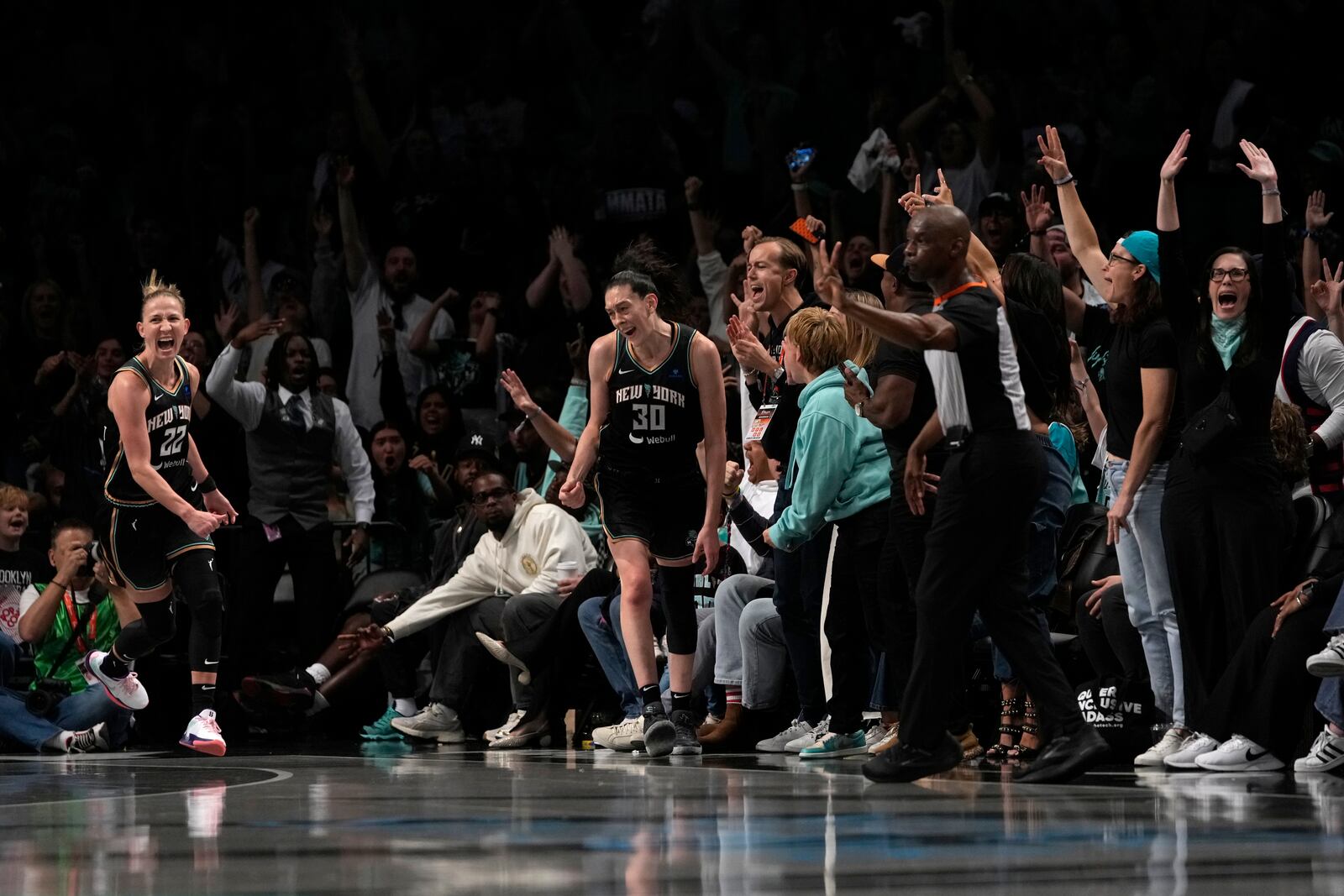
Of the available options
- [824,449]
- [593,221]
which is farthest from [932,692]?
[593,221]

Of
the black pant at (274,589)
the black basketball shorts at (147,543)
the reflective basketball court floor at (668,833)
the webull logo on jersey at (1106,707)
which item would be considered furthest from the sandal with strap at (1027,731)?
the black pant at (274,589)

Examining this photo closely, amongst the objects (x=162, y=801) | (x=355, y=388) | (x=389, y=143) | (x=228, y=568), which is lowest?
(x=162, y=801)

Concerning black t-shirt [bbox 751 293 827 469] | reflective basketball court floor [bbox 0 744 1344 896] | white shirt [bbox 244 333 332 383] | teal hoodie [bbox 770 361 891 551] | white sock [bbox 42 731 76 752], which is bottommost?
white sock [bbox 42 731 76 752]

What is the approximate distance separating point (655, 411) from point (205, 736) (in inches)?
90.1

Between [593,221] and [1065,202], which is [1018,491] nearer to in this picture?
[1065,202]

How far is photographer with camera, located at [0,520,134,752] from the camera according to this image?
8.30m

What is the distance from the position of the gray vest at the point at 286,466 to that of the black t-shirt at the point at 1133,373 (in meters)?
4.76

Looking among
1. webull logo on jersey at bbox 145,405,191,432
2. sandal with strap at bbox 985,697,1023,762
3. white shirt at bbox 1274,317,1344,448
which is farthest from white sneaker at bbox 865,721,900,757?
webull logo on jersey at bbox 145,405,191,432

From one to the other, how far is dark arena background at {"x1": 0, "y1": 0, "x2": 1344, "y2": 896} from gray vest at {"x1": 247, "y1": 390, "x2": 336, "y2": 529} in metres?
0.03

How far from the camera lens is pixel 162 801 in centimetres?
505

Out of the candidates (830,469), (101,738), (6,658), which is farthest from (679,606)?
(6,658)

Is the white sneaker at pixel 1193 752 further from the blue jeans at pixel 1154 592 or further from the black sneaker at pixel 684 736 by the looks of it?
the black sneaker at pixel 684 736

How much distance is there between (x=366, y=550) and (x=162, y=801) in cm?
457

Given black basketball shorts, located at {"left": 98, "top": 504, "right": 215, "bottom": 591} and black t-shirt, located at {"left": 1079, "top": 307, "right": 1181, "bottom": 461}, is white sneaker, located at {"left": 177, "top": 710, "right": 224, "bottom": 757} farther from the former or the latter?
black t-shirt, located at {"left": 1079, "top": 307, "right": 1181, "bottom": 461}
